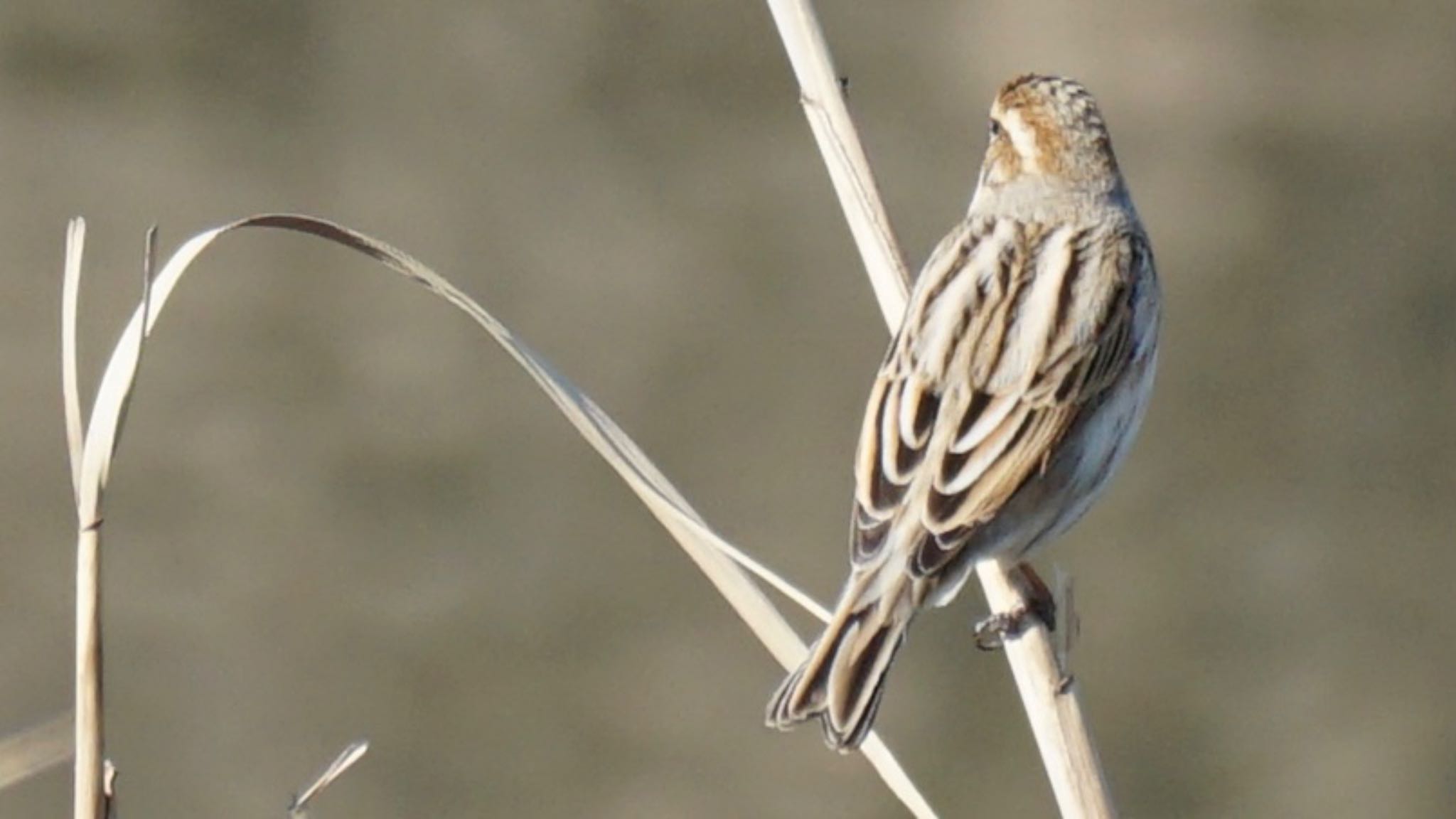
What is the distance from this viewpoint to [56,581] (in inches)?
306

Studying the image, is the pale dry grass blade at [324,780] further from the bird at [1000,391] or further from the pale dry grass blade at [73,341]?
the bird at [1000,391]

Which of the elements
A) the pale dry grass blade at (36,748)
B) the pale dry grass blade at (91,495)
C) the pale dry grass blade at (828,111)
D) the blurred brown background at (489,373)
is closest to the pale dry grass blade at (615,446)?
the pale dry grass blade at (91,495)

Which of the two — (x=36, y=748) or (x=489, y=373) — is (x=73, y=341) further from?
(x=489, y=373)

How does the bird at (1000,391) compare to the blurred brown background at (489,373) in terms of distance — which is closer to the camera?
the bird at (1000,391)

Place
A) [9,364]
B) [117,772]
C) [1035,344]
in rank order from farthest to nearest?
[9,364], [1035,344], [117,772]

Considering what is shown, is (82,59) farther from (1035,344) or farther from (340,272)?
(1035,344)

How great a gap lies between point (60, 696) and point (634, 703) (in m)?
1.72

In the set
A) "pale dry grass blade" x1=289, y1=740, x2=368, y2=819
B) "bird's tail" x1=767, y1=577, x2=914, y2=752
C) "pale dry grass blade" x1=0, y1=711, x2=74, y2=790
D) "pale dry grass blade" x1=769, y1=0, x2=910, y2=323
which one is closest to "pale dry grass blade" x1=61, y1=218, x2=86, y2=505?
"pale dry grass blade" x1=0, y1=711, x2=74, y2=790

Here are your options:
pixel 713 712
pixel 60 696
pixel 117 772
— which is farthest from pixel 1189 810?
pixel 117 772

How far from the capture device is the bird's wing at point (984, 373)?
3.80 m

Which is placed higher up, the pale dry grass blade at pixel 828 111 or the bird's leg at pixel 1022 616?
the pale dry grass blade at pixel 828 111

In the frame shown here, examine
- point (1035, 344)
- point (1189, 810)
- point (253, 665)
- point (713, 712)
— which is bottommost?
point (1189, 810)

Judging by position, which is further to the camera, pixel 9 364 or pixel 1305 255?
pixel 1305 255

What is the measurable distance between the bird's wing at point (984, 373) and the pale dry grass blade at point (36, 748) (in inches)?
44.9
